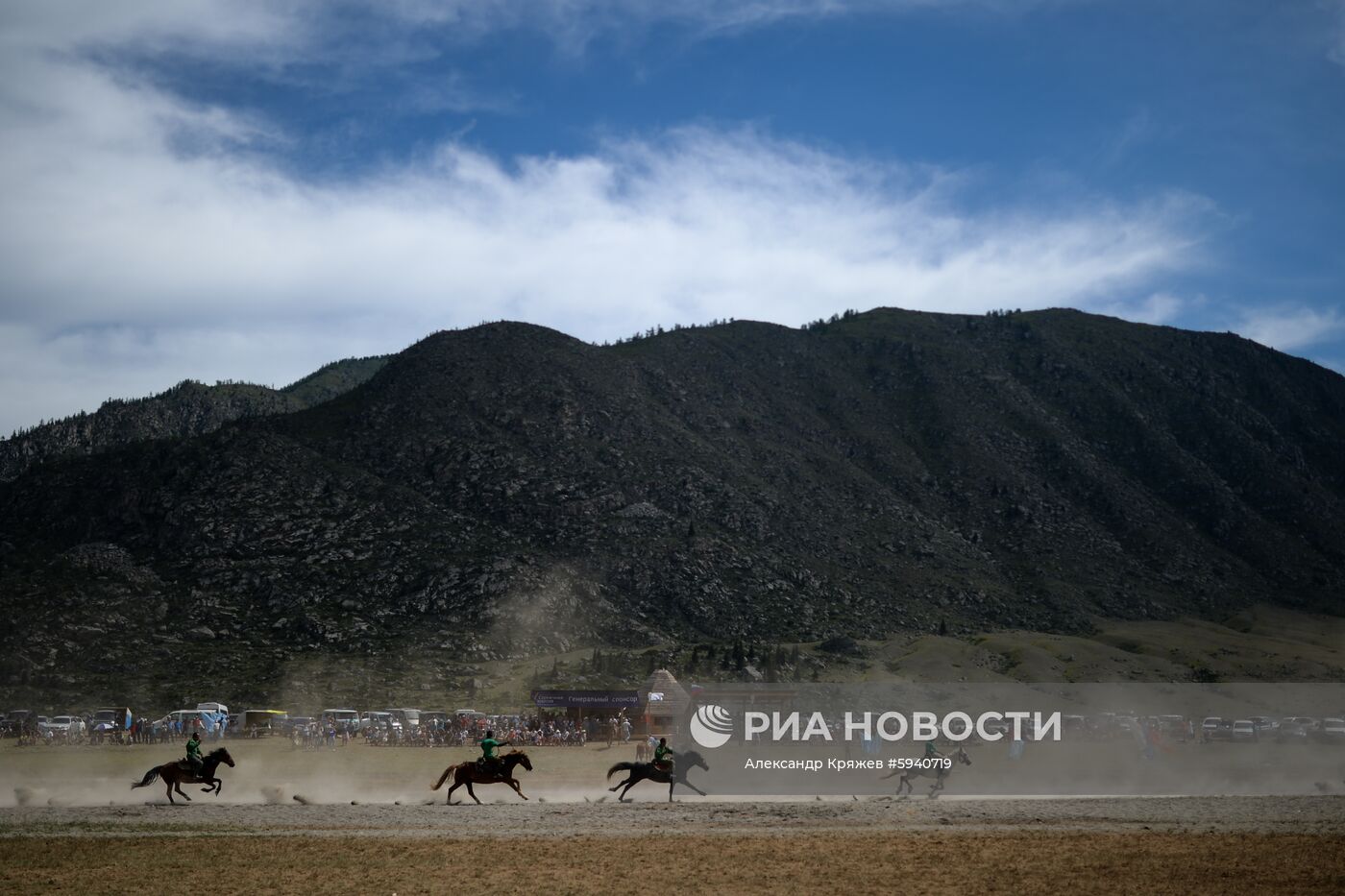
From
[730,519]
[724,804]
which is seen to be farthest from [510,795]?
[730,519]

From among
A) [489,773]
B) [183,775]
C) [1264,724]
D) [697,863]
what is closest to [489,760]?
[489,773]

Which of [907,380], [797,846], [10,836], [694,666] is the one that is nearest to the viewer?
[797,846]

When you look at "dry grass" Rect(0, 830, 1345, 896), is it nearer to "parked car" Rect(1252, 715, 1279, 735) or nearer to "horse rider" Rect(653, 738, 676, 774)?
"horse rider" Rect(653, 738, 676, 774)

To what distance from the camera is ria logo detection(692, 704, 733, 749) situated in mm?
36812

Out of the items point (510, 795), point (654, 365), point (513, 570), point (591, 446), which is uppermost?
point (654, 365)

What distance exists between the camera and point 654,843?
2848 cm

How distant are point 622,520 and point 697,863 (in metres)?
100

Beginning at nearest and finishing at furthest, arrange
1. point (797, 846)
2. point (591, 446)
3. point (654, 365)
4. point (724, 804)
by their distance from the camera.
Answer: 1. point (797, 846)
2. point (724, 804)
3. point (591, 446)
4. point (654, 365)

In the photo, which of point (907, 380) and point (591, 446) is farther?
point (907, 380)

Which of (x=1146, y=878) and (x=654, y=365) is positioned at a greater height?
(x=654, y=365)

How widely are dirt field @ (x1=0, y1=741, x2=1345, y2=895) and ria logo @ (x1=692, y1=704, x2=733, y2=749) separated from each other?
1901 millimetres

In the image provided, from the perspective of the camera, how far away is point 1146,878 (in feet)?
78.8

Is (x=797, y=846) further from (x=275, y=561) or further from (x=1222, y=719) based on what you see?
(x=275, y=561)

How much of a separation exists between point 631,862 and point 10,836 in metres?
16.6
